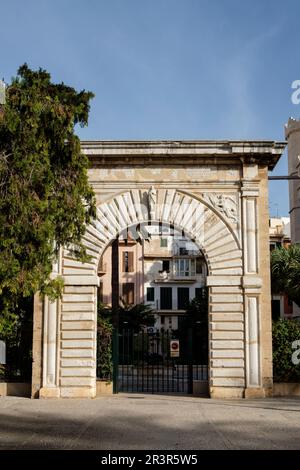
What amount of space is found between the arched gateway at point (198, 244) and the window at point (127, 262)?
112 feet

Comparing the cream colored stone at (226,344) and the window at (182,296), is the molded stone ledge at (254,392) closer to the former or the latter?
the cream colored stone at (226,344)

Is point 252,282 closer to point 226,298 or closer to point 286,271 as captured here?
point 226,298

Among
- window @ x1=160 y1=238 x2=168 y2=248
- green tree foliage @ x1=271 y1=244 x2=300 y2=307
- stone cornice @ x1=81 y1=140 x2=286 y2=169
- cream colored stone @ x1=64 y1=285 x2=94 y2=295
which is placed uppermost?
window @ x1=160 y1=238 x2=168 y2=248

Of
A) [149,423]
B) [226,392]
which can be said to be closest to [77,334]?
[226,392]

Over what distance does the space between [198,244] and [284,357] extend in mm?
3674

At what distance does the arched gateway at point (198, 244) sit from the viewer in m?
16.4

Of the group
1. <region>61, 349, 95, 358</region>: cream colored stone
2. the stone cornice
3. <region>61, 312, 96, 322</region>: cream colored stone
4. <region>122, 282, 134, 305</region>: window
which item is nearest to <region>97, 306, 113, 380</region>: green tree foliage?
<region>61, 349, 95, 358</region>: cream colored stone

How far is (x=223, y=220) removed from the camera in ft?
56.0

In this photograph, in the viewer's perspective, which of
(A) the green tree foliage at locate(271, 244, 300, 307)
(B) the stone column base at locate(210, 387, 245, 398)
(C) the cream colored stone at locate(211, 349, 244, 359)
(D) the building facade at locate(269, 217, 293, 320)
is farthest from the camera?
(D) the building facade at locate(269, 217, 293, 320)

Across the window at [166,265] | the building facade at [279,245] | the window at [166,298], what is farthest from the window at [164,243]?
the building facade at [279,245]

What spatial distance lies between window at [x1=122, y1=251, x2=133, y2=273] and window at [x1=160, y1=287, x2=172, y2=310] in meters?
3.48

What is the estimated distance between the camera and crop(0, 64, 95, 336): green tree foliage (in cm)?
1054

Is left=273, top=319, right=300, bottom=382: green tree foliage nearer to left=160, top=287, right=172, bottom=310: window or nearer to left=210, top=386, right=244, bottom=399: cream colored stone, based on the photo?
left=210, top=386, right=244, bottom=399: cream colored stone

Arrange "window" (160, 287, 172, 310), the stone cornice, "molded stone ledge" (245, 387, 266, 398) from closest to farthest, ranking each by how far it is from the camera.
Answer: "molded stone ledge" (245, 387, 266, 398), the stone cornice, "window" (160, 287, 172, 310)
